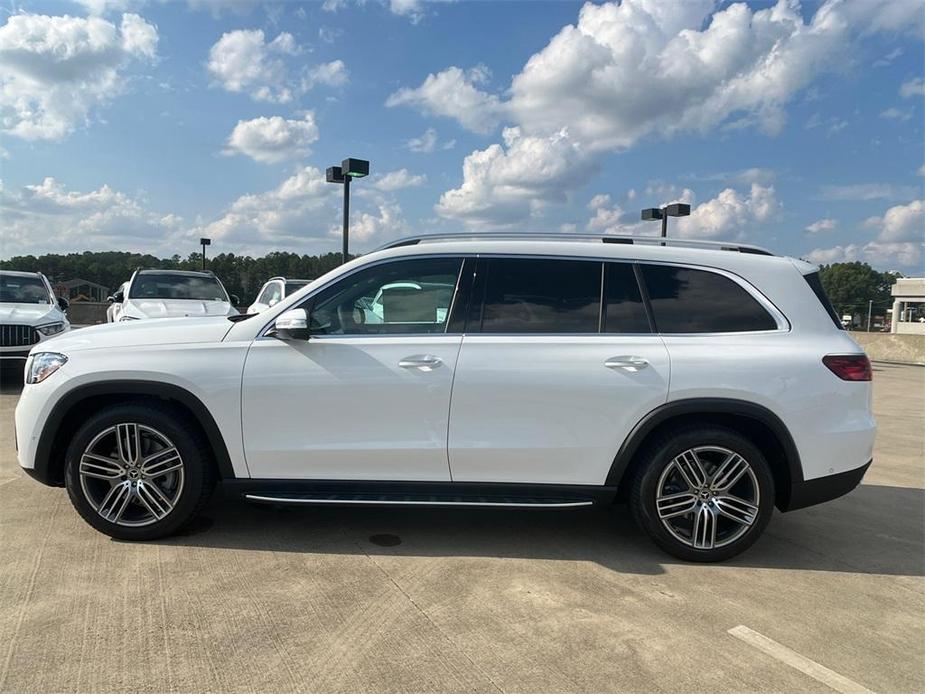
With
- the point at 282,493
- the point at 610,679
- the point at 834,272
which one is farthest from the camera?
the point at 834,272

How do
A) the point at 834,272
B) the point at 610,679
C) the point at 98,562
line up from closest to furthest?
1. the point at 610,679
2. the point at 98,562
3. the point at 834,272

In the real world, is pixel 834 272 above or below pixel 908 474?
above

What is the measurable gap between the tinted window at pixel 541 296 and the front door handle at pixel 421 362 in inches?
14.5

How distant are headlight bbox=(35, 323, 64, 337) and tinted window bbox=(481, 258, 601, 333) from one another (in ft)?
27.6

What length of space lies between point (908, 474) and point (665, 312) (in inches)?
162

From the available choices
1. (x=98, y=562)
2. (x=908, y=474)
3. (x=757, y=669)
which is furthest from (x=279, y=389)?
(x=908, y=474)

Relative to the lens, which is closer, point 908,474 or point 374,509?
point 374,509

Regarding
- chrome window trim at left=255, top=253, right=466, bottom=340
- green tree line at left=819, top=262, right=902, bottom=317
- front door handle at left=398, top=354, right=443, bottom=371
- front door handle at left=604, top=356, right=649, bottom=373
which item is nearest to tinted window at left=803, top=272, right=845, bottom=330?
front door handle at left=604, top=356, right=649, bottom=373

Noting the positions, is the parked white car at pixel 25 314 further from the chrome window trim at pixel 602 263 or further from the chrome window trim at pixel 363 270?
the chrome window trim at pixel 602 263

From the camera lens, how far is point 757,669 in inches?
107

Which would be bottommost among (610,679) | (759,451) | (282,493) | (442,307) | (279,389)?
(610,679)

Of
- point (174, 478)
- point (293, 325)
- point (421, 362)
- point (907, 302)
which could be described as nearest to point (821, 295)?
point (421, 362)

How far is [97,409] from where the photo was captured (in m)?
3.92

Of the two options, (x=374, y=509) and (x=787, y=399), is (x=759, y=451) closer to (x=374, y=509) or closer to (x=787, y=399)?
(x=787, y=399)
